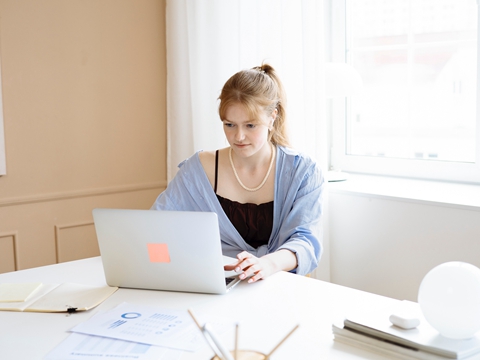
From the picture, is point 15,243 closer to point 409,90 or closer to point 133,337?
point 133,337

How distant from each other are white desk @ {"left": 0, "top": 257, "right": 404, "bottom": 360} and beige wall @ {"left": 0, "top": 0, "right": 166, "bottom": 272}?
1250 millimetres

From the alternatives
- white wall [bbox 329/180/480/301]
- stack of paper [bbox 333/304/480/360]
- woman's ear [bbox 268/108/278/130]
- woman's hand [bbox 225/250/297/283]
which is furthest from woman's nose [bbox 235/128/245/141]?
stack of paper [bbox 333/304/480/360]

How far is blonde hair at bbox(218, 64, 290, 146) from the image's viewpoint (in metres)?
1.95

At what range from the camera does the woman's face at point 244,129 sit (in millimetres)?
1943

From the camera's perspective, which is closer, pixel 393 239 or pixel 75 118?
pixel 393 239

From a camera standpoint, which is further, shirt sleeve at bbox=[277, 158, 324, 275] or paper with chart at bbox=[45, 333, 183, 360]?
shirt sleeve at bbox=[277, 158, 324, 275]

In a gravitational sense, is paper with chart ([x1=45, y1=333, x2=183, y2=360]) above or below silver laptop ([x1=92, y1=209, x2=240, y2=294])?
below

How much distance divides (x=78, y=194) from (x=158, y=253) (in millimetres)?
1622

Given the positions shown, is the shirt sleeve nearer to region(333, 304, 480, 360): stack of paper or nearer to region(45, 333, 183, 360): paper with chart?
region(333, 304, 480, 360): stack of paper

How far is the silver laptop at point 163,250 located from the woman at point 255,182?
442mm

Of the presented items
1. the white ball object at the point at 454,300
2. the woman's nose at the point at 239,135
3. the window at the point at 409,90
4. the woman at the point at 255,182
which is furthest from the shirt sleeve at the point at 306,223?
the window at the point at 409,90

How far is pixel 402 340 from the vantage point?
1100 mm

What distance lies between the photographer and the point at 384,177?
8.97 ft

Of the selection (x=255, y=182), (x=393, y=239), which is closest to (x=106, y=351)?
(x=255, y=182)
